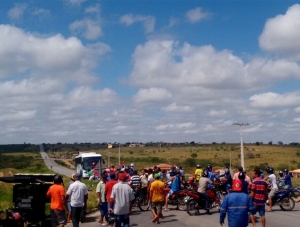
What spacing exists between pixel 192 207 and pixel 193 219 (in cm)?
116

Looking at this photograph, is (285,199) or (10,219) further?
(285,199)

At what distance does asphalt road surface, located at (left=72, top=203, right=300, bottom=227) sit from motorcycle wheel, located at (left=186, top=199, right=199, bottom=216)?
0.20m

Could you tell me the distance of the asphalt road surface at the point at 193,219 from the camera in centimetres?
1405

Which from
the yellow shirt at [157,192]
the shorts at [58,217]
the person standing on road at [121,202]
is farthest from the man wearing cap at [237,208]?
the yellow shirt at [157,192]

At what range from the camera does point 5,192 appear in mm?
26359

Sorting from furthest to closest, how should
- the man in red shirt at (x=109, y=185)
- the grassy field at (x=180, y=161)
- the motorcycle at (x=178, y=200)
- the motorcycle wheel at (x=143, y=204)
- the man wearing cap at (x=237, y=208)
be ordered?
the grassy field at (x=180, y=161) → the motorcycle wheel at (x=143, y=204) → the motorcycle at (x=178, y=200) → the man in red shirt at (x=109, y=185) → the man wearing cap at (x=237, y=208)

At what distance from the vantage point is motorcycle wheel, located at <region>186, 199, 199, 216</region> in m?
16.4

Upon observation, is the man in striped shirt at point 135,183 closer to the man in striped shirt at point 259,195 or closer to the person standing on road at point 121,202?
the man in striped shirt at point 259,195

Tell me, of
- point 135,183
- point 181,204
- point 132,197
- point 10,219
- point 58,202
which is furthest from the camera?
point 135,183

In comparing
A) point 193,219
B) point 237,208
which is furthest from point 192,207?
point 237,208

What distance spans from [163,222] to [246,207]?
262 inches

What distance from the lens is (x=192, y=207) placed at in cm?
1645

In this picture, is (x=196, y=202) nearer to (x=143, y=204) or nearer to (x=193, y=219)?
(x=193, y=219)

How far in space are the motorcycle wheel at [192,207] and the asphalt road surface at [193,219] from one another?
0.65 ft
